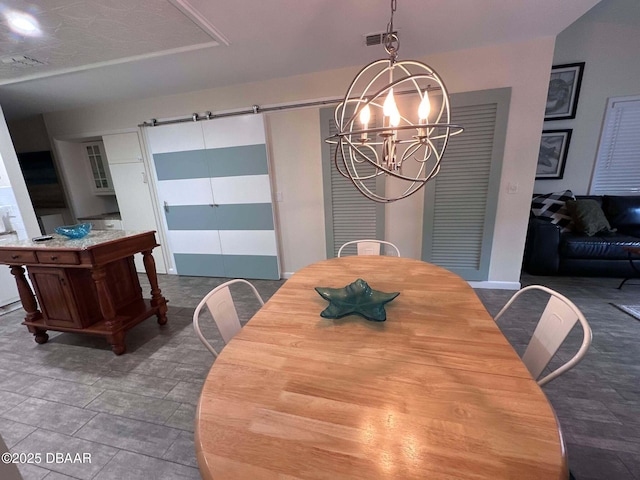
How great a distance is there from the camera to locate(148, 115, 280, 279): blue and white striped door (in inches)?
123

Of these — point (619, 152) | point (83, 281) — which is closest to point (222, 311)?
point (83, 281)

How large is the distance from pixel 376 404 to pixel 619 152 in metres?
4.75

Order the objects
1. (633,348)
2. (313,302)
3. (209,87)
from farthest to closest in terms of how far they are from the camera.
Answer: (209,87), (633,348), (313,302)

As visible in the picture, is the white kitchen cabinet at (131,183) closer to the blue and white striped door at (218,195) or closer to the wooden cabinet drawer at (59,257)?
the blue and white striped door at (218,195)

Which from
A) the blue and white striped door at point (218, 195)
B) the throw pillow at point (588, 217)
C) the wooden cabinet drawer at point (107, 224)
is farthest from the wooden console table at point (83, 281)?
the throw pillow at point (588, 217)

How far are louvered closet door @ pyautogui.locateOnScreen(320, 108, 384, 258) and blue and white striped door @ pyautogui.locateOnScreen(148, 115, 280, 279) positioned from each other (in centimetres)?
74

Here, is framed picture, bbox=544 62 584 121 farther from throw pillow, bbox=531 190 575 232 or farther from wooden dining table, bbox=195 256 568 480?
wooden dining table, bbox=195 256 568 480

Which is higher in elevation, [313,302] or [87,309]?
[313,302]

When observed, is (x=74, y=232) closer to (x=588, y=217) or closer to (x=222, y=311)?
(x=222, y=311)

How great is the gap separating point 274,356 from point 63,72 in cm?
348

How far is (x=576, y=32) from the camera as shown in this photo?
3127mm

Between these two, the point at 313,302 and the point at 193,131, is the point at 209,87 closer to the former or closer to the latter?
the point at 193,131

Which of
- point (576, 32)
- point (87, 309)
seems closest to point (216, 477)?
point (87, 309)

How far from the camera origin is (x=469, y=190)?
2711mm
